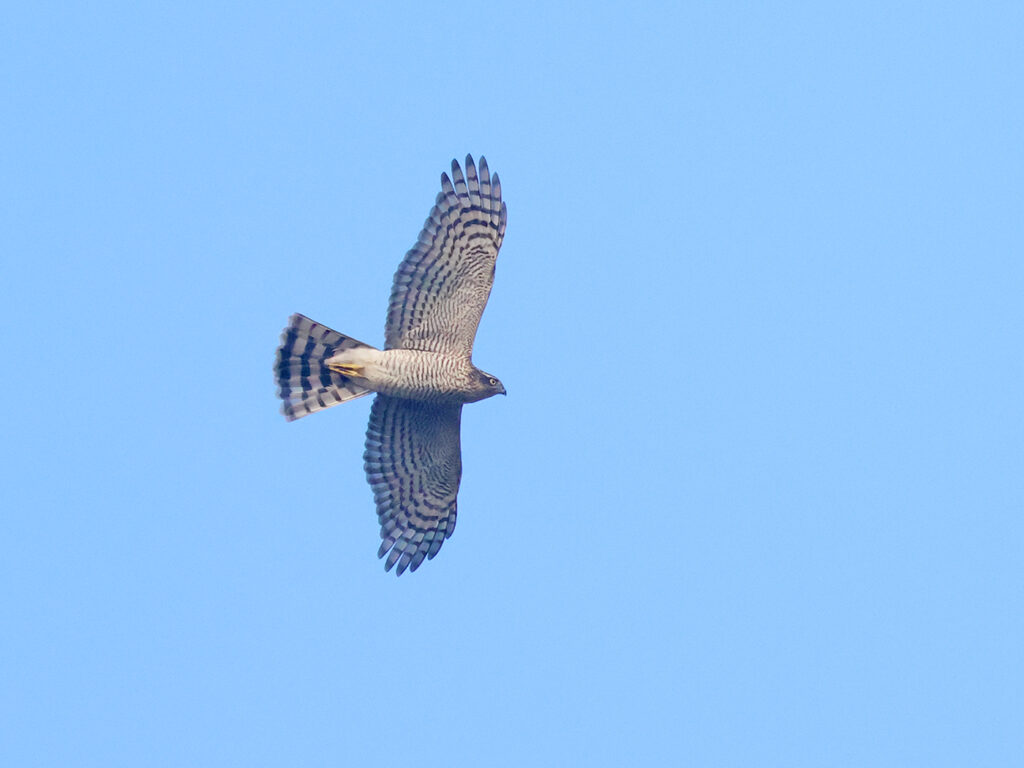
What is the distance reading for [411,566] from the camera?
2138cm

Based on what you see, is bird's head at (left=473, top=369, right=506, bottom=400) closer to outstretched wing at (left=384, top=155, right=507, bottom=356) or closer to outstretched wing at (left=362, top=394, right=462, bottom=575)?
outstretched wing at (left=384, top=155, right=507, bottom=356)

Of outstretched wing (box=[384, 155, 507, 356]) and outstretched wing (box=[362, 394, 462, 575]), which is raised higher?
outstretched wing (box=[384, 155, 507, 356])

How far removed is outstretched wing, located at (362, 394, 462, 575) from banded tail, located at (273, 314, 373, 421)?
55cm

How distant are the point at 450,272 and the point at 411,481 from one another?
2540mm

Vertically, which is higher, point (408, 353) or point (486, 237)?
point (486, 237)

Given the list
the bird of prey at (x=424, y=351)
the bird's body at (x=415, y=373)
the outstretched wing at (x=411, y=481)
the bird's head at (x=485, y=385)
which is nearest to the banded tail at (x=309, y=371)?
the bird of prey at (x=424, y=351)

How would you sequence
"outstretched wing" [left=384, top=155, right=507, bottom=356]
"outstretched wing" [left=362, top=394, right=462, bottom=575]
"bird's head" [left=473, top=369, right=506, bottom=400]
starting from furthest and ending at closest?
1. "outstretched wing" [left=362, top=394, right=462, bottom=575]
2. "bird's head" [left=473, top=369, right=506, bottom=400]
3. "outstretched wing" [left=384, top=155, right=507, bottom=356]

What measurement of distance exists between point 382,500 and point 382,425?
0.87 metres

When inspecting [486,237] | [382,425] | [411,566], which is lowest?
[411,566]

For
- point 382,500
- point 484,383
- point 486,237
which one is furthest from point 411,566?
point 486,237

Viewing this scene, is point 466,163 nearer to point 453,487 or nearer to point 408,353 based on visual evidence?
point 408,353

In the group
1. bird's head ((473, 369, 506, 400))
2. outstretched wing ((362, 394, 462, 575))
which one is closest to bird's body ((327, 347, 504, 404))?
bird's head ((473, 369, 506, 400))

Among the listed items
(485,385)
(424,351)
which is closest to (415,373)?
(424,351)

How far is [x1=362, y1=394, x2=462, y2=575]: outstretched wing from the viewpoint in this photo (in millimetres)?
21109
